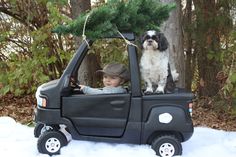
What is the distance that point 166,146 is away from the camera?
3.67 metres

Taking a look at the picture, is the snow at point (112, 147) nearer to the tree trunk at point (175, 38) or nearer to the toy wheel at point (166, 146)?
the toy wheel at point (166, 146)

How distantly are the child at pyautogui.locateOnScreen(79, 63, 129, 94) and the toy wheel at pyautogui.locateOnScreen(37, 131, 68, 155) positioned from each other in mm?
457

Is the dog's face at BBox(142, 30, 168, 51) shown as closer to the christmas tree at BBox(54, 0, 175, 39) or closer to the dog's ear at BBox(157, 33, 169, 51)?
the dog's ear at BBox(157, 33, 169, 51)

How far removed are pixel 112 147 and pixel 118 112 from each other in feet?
1.03

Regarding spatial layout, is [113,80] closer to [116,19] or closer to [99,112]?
[99,112]

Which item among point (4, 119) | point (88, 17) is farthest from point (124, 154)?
point (4, 119)

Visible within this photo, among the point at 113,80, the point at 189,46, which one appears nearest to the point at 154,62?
the point at 113,80

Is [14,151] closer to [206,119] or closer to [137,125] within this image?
[137,125]

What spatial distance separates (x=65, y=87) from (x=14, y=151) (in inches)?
28.5

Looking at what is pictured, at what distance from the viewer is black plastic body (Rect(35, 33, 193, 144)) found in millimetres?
3689

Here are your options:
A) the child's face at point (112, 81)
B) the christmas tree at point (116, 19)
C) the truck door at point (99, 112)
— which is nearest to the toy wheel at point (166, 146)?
the truck door at point (99, 112)

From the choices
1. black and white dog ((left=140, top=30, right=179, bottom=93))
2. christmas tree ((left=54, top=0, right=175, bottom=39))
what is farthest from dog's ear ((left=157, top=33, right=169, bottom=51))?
christmas tree ((left=54, top=0, right=175, bottom=39))

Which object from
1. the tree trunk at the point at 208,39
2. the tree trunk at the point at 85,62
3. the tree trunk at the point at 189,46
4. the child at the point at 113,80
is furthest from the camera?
the tree trunk at the point at 189,46

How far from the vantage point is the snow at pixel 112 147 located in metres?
3.73
